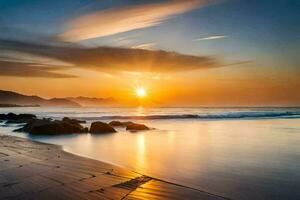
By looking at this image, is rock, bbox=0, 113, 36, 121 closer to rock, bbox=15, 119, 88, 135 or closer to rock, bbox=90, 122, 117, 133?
rock, bbox=15, 119, 88, 135

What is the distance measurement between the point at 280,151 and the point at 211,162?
4222 millimetres

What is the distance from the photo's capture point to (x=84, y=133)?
21.4m

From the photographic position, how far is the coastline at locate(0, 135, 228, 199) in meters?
6.21

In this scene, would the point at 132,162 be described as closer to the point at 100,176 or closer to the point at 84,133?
the point at 100,176

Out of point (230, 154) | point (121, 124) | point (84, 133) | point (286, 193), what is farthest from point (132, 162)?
point (121, 124)

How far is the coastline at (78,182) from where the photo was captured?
621cm

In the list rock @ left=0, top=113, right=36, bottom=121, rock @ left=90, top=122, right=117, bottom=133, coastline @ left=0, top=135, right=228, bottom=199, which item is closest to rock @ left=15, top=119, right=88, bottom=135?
rock @ left=90, top=122, right=117, bottom=133

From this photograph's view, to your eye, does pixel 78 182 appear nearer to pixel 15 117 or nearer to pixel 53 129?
pixel 53 129

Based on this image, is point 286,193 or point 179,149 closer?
Result: point 286,193

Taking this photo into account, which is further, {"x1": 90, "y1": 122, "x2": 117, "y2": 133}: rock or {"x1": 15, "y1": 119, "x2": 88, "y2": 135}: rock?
{"x1": 90, "y1": 122, "x2": 117, "y2": 133}: rock

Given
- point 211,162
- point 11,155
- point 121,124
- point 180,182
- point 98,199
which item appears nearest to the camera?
point 98,199

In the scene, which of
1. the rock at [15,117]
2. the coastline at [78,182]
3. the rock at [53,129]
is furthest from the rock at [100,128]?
the rock at [15,117]

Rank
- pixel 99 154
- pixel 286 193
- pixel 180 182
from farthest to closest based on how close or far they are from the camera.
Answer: pixel 99 154
pixel 180 182
pixel 286 193

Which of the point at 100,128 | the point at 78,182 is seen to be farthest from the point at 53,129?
the point at 78,182
